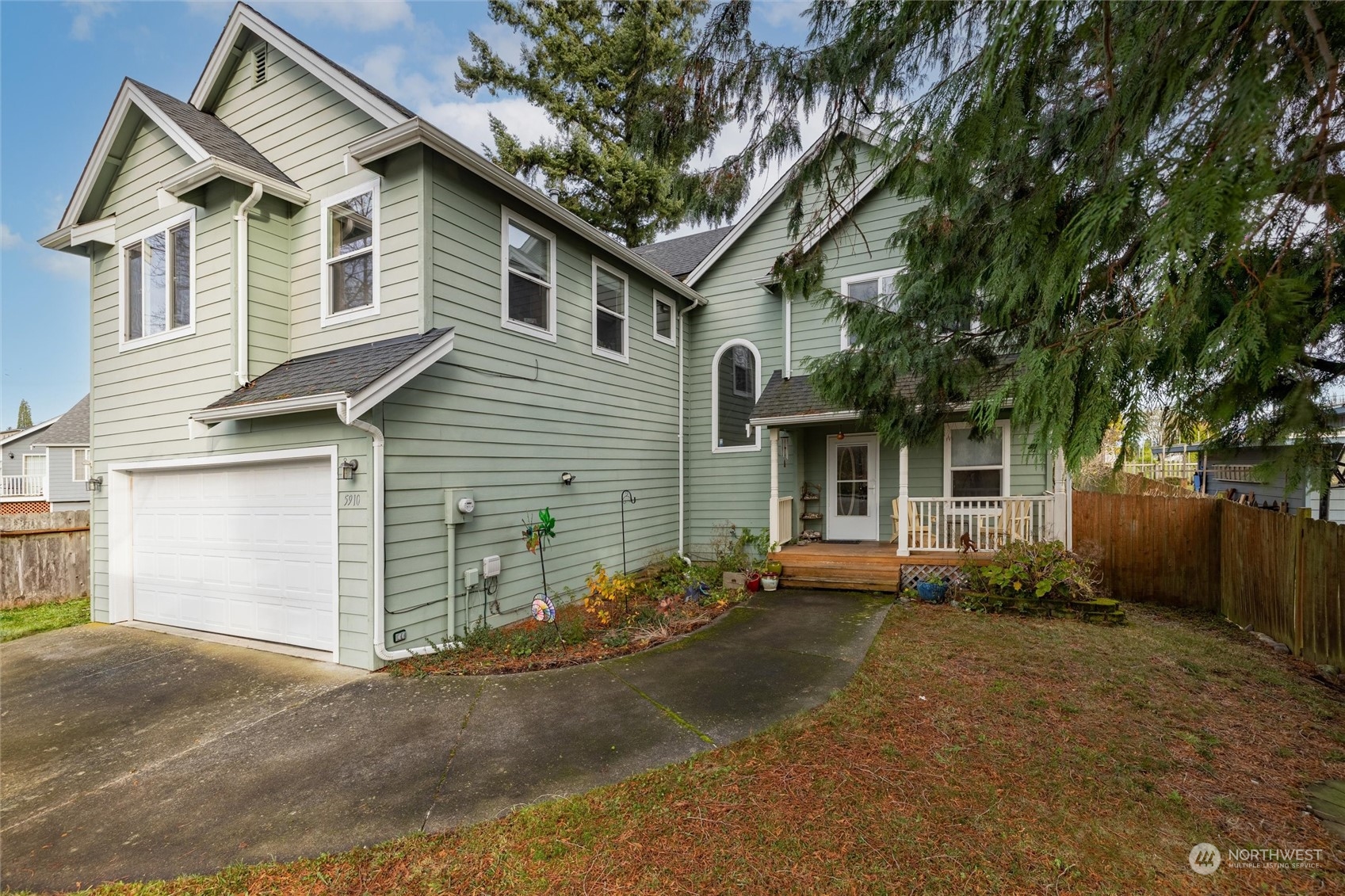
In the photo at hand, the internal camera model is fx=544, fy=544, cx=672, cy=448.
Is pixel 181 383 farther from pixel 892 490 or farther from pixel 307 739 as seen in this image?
pixel 892 490

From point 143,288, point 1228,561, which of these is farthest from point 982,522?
point 143,288

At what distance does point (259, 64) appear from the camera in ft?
22.7

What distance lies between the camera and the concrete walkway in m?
3.03

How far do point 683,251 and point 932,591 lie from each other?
8955mm

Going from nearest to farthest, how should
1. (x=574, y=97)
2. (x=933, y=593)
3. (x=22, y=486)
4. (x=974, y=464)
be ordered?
(x=933, y=593) < (x=974, y=464) < (x=574, y=97) < (x=22, y=486)

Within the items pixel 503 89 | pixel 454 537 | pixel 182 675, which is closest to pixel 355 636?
pixel 454 537

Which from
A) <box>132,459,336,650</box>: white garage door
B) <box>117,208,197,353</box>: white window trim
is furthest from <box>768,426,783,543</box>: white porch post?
<box>117,208,197,353</box>: white window trim

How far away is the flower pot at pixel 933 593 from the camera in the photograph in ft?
25.1

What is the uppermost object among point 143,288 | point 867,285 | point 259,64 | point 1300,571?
point 259,64

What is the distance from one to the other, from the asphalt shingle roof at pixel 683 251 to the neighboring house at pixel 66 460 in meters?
23.4

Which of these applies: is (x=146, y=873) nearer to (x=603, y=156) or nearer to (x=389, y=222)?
(x=389, y=222)

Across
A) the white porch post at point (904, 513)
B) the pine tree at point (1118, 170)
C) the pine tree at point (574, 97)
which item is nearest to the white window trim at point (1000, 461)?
the white porch post at point (904, 513)

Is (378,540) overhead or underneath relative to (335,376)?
underneath

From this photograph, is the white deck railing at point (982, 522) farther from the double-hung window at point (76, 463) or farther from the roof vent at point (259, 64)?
the double-hung window at point (76, 463)
